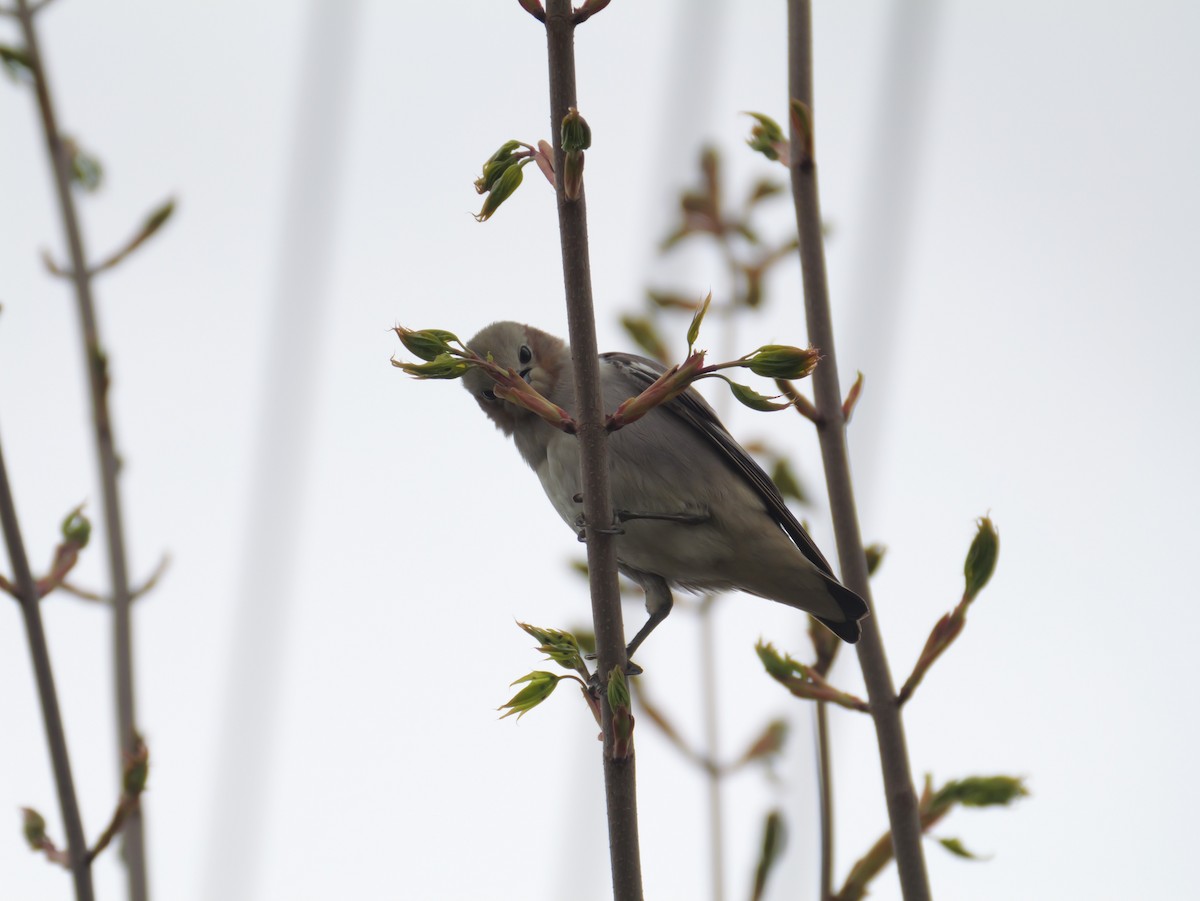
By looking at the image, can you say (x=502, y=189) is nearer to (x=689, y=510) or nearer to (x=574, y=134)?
(x=574, y=134)

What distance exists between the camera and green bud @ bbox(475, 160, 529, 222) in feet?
9.25

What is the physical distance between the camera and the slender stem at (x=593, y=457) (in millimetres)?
2617

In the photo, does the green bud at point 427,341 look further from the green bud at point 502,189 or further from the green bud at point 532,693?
the green bud at point 532,693

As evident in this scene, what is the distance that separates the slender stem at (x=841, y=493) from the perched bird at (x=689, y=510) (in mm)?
1759

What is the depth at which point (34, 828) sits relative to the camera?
3328 mm

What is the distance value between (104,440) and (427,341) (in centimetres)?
136

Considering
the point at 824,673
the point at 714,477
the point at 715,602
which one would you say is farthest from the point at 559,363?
the point at 824,673

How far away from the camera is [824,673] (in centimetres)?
358

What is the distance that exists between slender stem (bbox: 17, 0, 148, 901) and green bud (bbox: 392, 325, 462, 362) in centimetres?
127

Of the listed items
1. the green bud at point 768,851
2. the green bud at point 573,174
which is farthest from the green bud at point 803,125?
the green bud at point 768,851

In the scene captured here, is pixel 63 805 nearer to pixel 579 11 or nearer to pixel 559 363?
pixel 579 11

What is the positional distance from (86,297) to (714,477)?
2.70 meters

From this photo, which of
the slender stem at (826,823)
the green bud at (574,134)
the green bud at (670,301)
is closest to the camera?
the green bud at (574,134)

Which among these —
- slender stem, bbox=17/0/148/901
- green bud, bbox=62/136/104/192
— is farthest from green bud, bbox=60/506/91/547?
green bud, bbox=62/136/104/192
